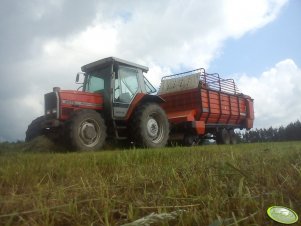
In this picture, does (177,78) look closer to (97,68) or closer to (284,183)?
(97,68)

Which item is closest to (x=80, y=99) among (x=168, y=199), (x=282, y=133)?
(x=168, y=199)

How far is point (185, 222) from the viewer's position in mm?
1776

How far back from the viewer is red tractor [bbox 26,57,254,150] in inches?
297

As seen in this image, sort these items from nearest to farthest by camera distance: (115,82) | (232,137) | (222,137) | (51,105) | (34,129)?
(51,105)
(115,82)
(34,129)
(222,137)
(232,137)

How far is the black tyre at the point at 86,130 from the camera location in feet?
23.6

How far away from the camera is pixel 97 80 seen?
884cm

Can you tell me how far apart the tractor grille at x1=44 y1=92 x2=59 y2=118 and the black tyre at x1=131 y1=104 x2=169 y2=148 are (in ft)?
5.75

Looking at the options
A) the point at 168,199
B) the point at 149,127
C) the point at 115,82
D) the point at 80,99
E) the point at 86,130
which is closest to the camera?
the point at 168,199

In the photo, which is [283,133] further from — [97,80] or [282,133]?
[97,80]

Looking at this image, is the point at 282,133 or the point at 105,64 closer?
the point at 105,64

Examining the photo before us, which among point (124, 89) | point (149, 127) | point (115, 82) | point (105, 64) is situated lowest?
point (149, 127)

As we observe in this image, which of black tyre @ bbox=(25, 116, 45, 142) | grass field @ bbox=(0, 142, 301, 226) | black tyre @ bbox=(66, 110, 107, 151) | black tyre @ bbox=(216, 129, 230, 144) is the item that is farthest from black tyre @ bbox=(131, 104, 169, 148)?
grass field @ bbox=(0, 142, 301, 226)

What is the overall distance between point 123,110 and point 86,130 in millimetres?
1248

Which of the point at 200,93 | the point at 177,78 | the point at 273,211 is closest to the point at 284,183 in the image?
the point at 273,211
